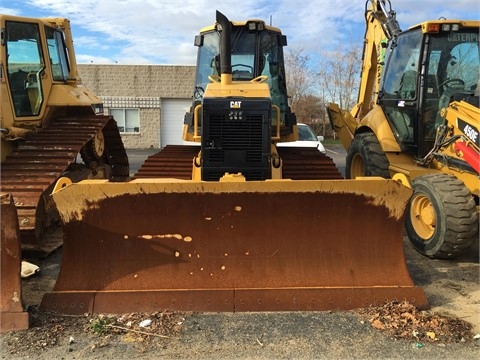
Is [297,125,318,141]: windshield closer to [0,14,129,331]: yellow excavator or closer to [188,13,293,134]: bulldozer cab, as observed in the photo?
[0,14,129,331]: yellow excavator

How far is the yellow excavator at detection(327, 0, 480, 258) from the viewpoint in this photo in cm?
524

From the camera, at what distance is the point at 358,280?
421 centimetres

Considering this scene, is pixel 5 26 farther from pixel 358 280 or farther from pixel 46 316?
pixel 358 280

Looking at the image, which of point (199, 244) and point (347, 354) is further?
point (199, 244)

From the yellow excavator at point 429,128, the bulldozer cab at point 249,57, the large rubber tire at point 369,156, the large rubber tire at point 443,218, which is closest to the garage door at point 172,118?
the yellow excavator at point 429,128

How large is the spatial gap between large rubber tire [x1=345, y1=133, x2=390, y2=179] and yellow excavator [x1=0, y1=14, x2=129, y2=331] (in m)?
4.10

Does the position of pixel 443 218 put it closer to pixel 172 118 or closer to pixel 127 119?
pixel 172 118

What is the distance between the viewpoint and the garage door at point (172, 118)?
2631cm

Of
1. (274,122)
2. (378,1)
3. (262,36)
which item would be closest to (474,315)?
(274,122)

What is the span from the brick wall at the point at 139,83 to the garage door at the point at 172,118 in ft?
1.30

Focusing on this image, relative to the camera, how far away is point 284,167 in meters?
6.36

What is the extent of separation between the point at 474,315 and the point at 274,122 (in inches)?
120

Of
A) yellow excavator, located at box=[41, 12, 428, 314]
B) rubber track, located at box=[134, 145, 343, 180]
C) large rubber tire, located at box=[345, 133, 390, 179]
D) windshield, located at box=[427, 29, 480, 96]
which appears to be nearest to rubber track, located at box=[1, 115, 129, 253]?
rubber track, located at box=[134, 145, 343, 180]

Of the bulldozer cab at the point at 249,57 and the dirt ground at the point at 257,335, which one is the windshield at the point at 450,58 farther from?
the dirt ground at the point at 257,335
